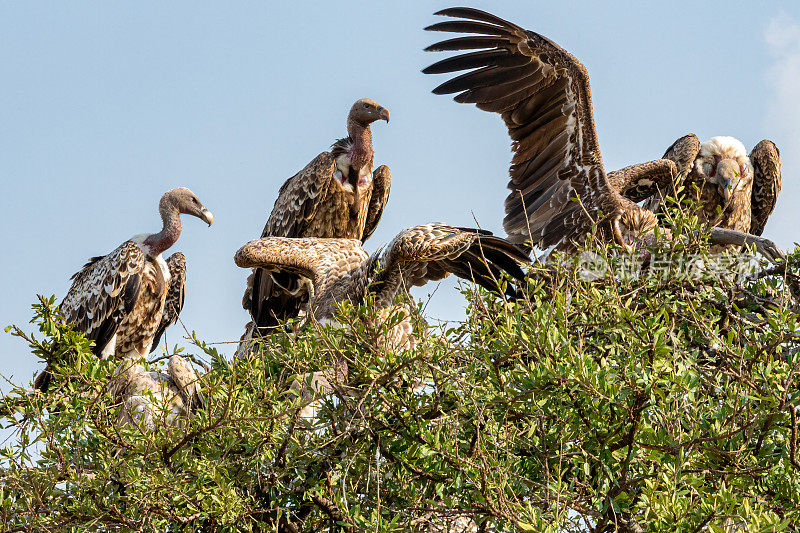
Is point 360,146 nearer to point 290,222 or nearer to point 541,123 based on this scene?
point 290,222

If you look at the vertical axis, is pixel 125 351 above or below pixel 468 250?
above

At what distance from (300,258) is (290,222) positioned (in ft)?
5.65

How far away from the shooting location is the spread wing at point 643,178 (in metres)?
8.19

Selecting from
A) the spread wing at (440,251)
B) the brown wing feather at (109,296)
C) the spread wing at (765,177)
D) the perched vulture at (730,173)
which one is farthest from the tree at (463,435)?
the spread wing at (765,177)

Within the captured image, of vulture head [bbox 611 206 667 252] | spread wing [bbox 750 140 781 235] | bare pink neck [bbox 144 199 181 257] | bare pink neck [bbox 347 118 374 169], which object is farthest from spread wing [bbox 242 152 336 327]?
spread wing [bbox 750 140 781 235]

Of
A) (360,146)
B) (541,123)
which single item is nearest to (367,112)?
(360,146)

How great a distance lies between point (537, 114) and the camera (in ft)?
23.2

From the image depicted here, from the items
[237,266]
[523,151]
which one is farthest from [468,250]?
[237,266]

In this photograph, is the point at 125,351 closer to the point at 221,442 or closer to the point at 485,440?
the point at 221,442

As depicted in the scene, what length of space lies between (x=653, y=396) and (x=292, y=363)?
155 centimetres

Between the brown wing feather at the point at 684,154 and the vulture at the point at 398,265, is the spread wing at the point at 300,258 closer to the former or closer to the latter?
the vulture at the point at 398,265

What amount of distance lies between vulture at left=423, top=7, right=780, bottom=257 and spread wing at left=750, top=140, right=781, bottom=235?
8.36 ft

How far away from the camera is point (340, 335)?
152 inches

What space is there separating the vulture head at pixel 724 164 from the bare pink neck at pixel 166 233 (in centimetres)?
458
